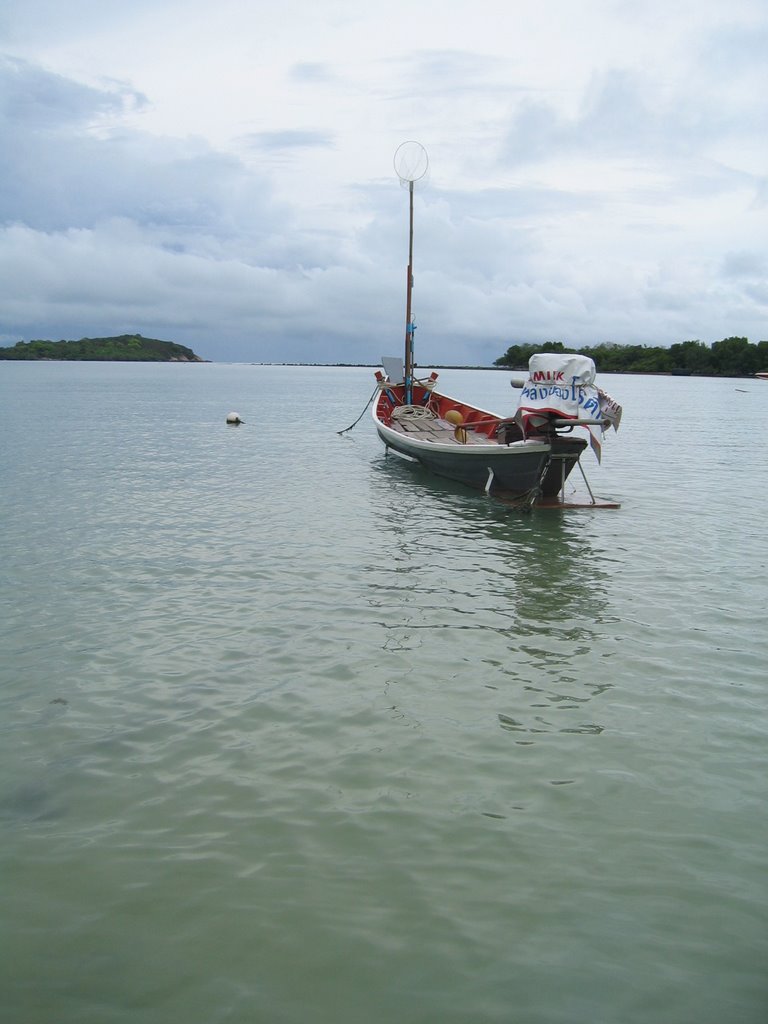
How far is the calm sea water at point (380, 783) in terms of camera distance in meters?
4.42

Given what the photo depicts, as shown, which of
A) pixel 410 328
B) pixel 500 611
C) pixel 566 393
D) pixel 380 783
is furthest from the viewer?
pixel 410 328

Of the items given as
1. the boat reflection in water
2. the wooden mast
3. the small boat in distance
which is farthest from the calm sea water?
the wooden mast

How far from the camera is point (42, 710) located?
753 cm

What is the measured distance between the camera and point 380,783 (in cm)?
635

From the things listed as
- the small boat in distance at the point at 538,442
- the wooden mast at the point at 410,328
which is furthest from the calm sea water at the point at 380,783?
the wooden mast at the point at 410,328

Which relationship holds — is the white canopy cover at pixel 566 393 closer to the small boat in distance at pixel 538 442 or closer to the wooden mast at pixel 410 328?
the small boat in distance at pixel 538 442

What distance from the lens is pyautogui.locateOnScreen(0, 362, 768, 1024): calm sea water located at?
14.5 feet

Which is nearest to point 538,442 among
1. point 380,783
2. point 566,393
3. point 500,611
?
point 566,393

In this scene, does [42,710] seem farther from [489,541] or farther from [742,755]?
[489,541]

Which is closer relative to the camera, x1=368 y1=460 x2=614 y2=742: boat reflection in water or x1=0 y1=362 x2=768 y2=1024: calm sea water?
x1=0 y1=362 x2=768 y2=1024: calm sea water

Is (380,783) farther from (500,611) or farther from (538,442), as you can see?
(538,442)

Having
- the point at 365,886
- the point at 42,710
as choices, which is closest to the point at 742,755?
the point at 365,886

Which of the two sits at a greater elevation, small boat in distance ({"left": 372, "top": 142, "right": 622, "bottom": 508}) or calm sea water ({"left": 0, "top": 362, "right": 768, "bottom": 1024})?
small boat in distance ({"left": 372, "top": 142, "right": 622, "bottom": 508})

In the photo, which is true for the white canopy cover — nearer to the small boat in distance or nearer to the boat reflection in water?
the small boat in distance
